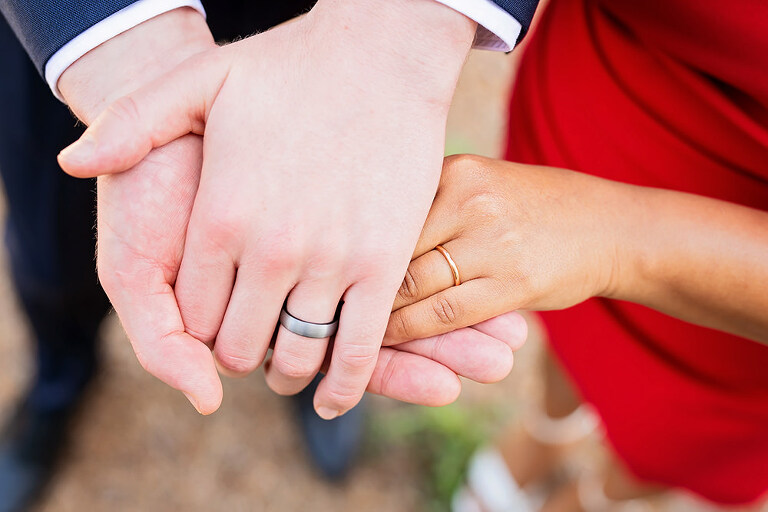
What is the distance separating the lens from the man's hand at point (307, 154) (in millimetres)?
769

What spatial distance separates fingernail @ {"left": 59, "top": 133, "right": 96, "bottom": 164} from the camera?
736 mm

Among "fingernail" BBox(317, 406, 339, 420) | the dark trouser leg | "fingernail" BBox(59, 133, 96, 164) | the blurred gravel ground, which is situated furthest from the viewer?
the blurred gravel ground

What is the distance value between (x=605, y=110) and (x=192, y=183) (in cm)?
73

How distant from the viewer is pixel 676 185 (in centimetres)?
110

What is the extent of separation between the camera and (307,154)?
771mm

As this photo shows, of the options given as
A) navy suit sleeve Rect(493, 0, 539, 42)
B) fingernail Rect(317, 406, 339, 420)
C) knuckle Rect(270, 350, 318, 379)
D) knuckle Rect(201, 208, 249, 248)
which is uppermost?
navy suit sleeve Rect(493, 0, 539, 42)

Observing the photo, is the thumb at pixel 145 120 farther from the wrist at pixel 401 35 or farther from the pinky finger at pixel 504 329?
the pinky finger at pixel 504 329

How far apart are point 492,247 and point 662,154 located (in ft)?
1.41

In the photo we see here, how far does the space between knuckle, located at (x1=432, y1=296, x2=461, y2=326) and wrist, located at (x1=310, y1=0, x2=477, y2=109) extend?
0.88 ft

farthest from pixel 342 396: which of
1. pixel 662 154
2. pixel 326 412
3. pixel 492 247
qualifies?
pixel 662 154

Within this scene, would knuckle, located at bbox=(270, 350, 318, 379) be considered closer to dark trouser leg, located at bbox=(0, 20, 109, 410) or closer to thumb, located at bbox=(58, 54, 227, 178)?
thumb, located at bbox=(58, 54, 227, 178)

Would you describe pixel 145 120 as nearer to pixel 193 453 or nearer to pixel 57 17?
pixel 57 17

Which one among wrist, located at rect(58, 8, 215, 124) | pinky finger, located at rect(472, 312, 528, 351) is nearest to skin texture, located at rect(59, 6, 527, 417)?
wrist, located at rect(58, 8, 215, 124)

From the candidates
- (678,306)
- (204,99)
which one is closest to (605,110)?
(678,306)
